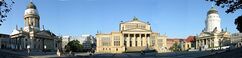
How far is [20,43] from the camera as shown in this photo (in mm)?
185000

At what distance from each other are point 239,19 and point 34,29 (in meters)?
144

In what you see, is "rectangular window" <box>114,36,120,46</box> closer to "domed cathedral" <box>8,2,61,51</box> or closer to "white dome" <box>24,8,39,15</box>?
"domed cathedral" <box>8,2,61,51</box>

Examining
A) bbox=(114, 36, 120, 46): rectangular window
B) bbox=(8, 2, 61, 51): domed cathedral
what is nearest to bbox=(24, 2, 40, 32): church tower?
bbox=(8, 2, 61, 51): domed cathedral

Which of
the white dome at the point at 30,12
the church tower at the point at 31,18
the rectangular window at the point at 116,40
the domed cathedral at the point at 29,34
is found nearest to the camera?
the domed cathedral at the point at 29,34

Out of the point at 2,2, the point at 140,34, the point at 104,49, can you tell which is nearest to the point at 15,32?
the point at 104,49

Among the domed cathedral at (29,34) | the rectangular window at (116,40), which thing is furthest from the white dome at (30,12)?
the rectangular window at (116,40)

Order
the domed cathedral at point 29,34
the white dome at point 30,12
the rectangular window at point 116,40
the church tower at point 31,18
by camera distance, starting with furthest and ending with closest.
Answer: the rectangular window at point 116,40, the white dome at point 30,12, the church tower at point 31,18, the domed cathedral at point 29,34

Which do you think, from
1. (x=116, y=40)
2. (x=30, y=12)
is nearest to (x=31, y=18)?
(x=30, y=12)

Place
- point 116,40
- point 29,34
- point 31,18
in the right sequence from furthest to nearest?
point 116,40, point 31,18, point 29,34

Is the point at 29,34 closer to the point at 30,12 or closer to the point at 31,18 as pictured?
the point at 31,18

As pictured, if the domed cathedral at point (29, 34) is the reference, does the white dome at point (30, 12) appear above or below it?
above

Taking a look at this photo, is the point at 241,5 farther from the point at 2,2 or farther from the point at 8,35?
the point at 8,35

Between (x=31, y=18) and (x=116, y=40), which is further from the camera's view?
(x=116, y=40)

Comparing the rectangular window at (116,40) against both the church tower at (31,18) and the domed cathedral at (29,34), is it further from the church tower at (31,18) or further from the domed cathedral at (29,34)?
the church tower at (31,18)
